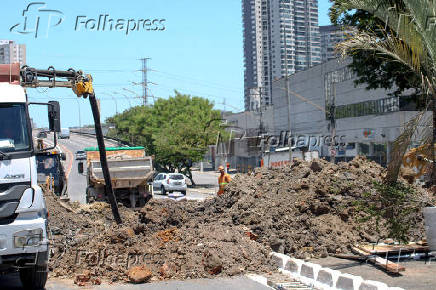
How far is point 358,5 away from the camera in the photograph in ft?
36.8

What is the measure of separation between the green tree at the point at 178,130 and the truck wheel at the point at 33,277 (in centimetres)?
3711

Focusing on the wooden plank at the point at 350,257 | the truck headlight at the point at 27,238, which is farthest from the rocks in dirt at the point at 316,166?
the truck headlight at the point at 27,238

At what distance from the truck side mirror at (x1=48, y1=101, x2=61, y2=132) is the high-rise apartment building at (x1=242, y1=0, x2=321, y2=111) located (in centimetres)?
6374

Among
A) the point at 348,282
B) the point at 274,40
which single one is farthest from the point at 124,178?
the point at 274,40

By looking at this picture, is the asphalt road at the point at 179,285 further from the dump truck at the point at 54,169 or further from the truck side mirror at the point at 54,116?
the dump truck at the point at 54,169

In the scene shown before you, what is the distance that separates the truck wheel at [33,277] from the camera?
8.96 m

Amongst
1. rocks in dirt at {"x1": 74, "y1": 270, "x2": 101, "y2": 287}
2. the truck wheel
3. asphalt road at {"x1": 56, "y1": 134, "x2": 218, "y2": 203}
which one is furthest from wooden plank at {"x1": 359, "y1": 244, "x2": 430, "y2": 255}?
asphalt road at {"x1": 56, "y1": 134, "x2": 218, "y2": 203}

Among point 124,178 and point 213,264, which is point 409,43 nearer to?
point 213,264

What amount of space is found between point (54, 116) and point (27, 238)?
219cm

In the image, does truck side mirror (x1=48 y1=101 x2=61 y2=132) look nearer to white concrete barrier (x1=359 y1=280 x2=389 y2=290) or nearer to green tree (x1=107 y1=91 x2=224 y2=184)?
white concrete barrier (x1=359 y1=280 x2=389 y2=290)

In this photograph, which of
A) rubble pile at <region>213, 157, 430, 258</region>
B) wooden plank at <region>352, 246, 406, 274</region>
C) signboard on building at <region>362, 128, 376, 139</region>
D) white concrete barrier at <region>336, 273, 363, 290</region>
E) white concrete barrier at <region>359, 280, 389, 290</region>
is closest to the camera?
white concrete barrier at <region>359, 280, 389, 290</region>

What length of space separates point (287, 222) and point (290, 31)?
87.5 metres

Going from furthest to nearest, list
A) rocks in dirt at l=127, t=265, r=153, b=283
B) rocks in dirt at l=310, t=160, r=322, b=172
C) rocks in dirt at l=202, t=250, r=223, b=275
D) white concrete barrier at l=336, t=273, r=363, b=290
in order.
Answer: rocks in dirt at l=310, t=160, r=322, b=172
rocks in dirt at l=202, t=250, r=223, b=275
rocks in dirt at l=127, t=265, r=153, b=283
white concrete barrier at l=336, t=273, r=363, b=290

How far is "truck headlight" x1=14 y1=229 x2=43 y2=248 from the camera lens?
7.92 metres
